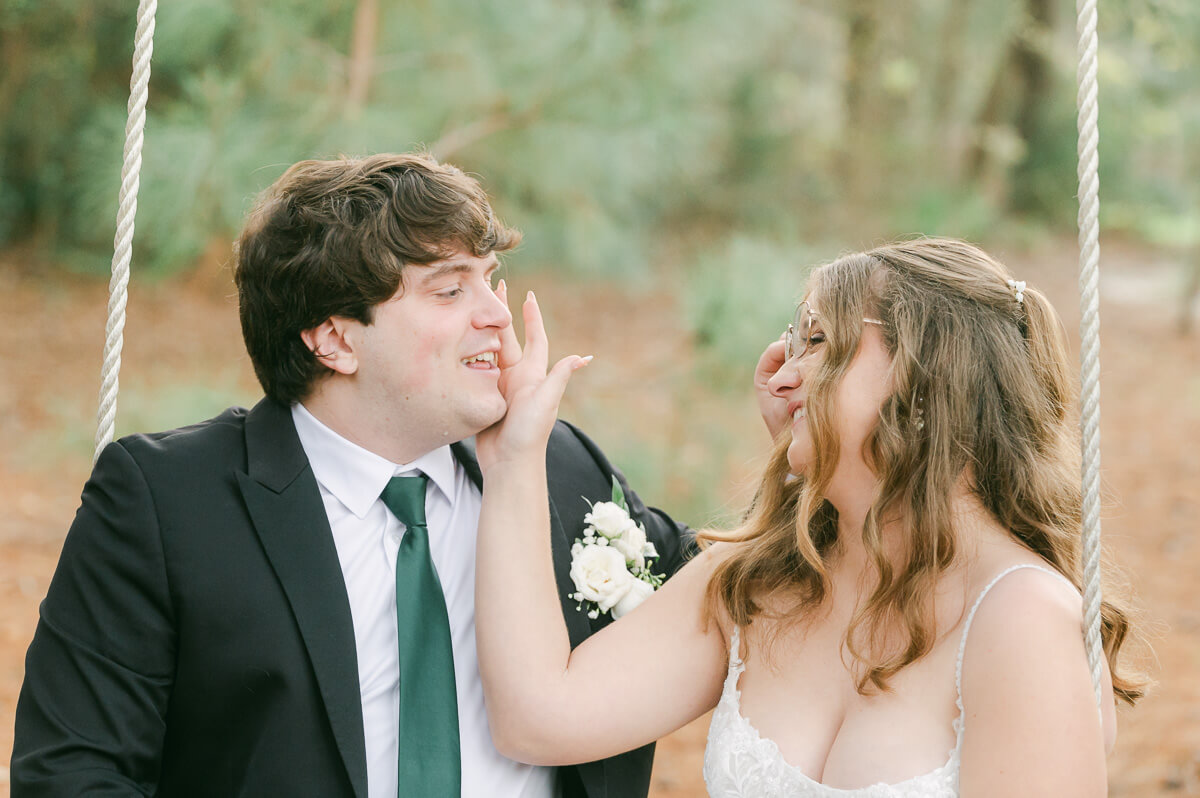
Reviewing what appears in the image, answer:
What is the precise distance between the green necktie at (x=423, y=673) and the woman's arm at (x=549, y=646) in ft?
0.26

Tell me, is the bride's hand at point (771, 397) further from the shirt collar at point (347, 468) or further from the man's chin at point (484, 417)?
the shirt collar at point (347, 468)

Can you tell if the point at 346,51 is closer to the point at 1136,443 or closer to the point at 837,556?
the point at 837,556

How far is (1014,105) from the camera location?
12.1 metres

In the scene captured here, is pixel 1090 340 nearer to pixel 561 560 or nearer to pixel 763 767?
pixel 763 767

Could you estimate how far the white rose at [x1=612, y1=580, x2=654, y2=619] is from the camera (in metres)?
2.29

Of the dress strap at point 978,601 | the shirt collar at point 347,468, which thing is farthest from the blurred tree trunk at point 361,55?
the dress strap at point 978,601

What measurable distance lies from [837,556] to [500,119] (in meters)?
3.31

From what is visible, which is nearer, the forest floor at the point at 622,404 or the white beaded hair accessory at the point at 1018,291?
the white beaded hair accessory at the point at 1018,291

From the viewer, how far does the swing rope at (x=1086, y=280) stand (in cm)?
170

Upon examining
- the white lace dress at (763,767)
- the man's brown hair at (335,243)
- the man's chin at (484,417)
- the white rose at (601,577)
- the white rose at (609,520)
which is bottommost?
the white lace dress at (763,767)

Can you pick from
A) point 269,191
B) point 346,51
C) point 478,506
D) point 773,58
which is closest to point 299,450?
point 478,506

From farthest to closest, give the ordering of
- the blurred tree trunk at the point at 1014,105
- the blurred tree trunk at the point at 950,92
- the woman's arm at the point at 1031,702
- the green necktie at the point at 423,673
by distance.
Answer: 1. the blurred tree trunk at the point at 950,92
2. the blurred tree trunk at the point at 1014,105
3. the green necktie at the point at 423,673
4. the woman's arm at the point at 1031,702

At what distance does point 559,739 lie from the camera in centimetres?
204

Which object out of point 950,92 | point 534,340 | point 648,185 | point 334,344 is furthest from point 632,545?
point 950,92
